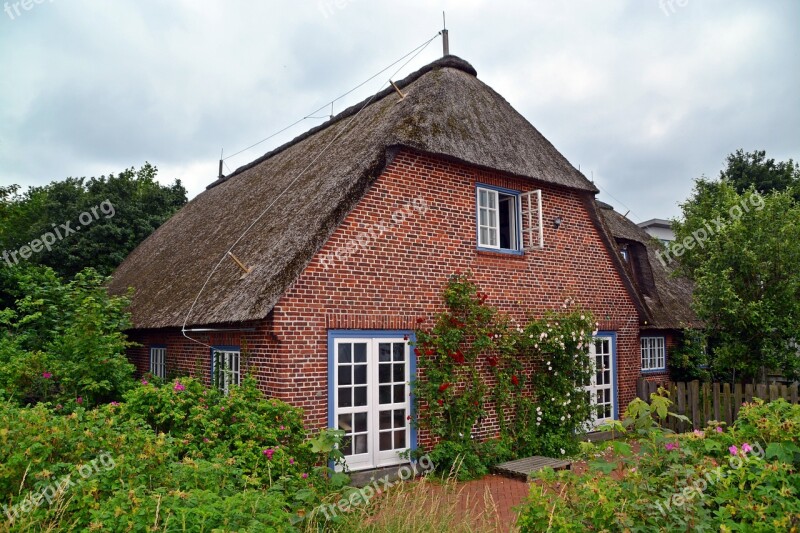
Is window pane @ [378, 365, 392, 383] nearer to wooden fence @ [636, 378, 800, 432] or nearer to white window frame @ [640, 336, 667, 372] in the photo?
wooden fence @ [636, 378, 800, 432]

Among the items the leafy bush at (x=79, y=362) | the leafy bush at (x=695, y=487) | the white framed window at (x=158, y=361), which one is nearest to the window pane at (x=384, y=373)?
the leafy bush at (x=79, y=362)

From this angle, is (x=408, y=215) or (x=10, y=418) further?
(x=408, y=215)

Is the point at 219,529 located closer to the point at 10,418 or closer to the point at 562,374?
the point at 10,418

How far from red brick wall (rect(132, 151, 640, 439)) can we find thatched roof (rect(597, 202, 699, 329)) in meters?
3.37

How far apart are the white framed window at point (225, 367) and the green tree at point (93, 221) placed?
14571 millimetres

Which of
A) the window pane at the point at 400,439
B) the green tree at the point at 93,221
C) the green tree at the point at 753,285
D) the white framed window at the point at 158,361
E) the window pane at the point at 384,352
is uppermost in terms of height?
the green tree at the point at 93,221

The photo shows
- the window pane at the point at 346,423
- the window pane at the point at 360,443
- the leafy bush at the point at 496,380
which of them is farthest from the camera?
the leafy bush at the point at 496,380

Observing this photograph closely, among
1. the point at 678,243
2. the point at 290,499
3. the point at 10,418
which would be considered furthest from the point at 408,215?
the point at 678,243

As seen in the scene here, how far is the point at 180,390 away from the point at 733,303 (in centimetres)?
1079

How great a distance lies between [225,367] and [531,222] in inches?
245

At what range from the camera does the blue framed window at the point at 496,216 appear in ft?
37.0

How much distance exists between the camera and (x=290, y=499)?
20.5ft

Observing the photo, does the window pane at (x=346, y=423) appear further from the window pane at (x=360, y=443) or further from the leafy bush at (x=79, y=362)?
the leafy bush at (x=79, y=362)

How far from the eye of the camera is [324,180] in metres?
10.8
